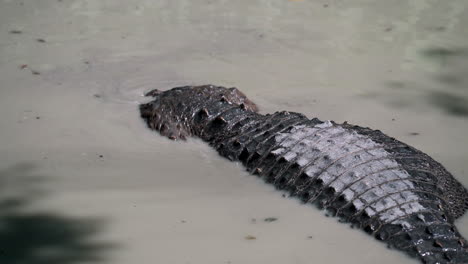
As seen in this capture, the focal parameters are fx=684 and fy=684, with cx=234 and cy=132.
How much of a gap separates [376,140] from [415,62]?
2.39 m

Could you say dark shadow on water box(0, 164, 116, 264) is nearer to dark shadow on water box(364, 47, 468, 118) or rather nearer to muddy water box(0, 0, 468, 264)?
muddy water box(0, 0, 468, 264)

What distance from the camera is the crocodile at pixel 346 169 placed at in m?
3.41

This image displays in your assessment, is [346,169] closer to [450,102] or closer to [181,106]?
[181,106]

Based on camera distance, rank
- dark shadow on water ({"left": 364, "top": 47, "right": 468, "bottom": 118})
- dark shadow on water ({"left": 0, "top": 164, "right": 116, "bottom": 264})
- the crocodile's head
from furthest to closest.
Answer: dark shadow on water ({"left": 364, "top": 47, "right": 468, "bottom": 118}), the crocodile's head, dark shadow on water ({"left": 0, "top": 164, "right": 116, "bottom": 264})

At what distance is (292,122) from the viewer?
441cm

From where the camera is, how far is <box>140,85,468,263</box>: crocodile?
11.2 ft

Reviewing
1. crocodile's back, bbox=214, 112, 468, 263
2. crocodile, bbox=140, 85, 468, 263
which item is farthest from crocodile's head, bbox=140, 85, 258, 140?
crocodile's back, bbox=214, 112, 468, 263

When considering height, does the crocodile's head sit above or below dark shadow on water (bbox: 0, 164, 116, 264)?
above

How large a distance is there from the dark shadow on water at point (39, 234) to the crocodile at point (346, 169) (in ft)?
3.60

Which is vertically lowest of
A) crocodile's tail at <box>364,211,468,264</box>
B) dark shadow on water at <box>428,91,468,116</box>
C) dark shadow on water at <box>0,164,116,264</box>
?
dark shadow on water at <box>0,164,116,264</box>

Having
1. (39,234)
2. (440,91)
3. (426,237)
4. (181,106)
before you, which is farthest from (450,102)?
(39,234)

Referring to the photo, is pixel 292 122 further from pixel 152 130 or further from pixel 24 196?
pixel 24 196

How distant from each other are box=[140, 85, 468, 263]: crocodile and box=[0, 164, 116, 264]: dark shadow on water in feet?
3.60

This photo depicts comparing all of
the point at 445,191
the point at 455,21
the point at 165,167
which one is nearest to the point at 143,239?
the point at 165,167
